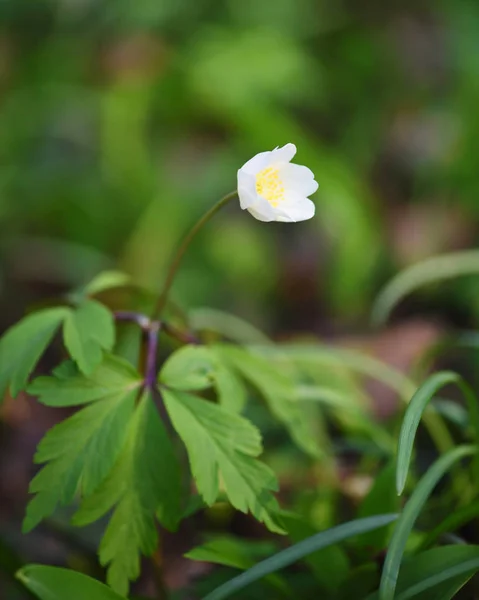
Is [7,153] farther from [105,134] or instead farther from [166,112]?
[166,112]

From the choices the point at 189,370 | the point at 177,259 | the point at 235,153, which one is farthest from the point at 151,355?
the point at 235,153

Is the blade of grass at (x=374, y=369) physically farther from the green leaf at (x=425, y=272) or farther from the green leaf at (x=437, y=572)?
the green leaf at (x=437, y=572)

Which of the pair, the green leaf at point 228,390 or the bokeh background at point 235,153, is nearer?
the green leaf at point 228,390

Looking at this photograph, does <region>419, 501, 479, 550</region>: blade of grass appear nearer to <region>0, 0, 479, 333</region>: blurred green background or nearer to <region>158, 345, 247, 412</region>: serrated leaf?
<region>158, 345, 247, 412</region>: serrated leaf

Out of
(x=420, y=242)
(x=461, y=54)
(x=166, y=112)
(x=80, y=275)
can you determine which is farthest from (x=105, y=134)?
(x=461, y=54)

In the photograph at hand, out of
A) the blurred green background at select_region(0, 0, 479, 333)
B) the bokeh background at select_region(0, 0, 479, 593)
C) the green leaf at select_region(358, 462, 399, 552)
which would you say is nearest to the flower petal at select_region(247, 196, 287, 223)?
the green leaf at select_region(358, 462, 399, 552)

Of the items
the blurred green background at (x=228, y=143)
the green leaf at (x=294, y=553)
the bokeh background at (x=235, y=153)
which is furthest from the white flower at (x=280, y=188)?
the blurred green background at (x=228, y=143)

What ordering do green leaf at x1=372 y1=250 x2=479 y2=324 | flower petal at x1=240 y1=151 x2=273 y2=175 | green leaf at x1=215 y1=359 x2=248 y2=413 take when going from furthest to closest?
green leaf at x1=372 y1=250 x2=479 y2=324 → green leaf at x1=215 y1=359 x2=248 y2=413 → flower petal at x1=240 y1=151 x2=273 y2=175
